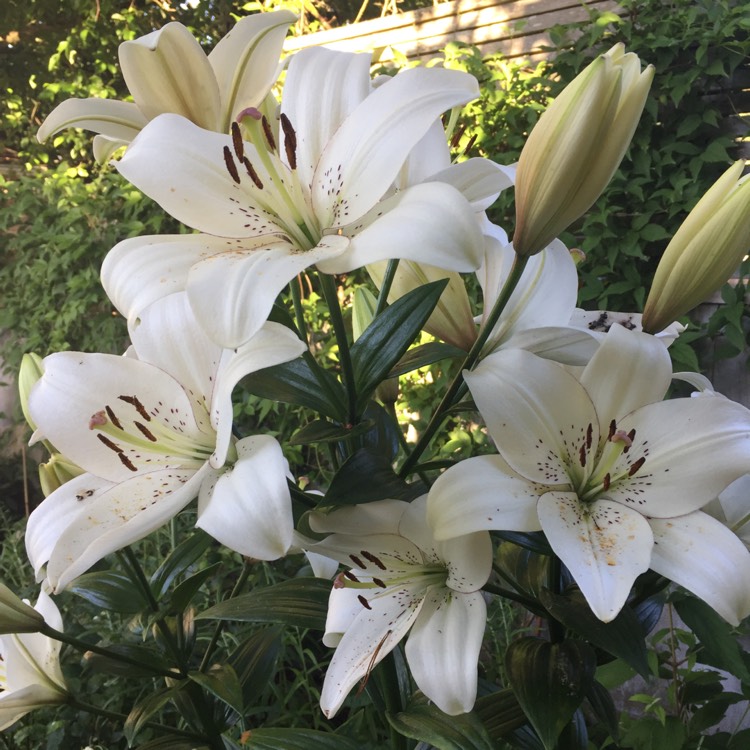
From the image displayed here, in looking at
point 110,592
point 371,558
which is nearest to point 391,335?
point 371,558

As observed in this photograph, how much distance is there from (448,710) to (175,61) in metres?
0.39

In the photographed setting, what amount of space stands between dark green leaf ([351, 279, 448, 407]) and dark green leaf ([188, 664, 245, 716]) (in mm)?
247

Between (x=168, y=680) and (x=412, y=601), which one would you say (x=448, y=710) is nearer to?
(x=412, y=601)

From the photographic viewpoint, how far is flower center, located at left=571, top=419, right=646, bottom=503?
0.36m

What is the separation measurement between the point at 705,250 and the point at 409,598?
0.86 ft

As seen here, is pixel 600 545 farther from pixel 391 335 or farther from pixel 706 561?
pixel 391 335

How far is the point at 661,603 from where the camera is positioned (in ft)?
1.64

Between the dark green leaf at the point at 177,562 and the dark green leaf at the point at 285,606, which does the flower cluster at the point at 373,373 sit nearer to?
the dark green leaf at the point at 285,606

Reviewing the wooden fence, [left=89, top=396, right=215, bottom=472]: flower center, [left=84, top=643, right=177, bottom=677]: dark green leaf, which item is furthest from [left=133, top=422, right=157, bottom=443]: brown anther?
the wooden fence

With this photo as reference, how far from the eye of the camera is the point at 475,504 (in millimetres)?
326

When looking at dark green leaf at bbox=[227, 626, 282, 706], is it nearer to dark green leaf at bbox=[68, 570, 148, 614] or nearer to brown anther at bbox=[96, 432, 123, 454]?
dark green leaf at bbox=[68, 570, 148, 614]

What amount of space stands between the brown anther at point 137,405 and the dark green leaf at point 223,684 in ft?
0.74

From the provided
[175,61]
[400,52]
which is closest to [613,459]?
[175,61]

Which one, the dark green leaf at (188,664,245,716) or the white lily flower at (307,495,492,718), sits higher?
the white lily flower at (307,495,492,718)
